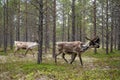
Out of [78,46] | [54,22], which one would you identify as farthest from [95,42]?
[54,22]

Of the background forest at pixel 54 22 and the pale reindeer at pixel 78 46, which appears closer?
the background forest at pixel 54 22

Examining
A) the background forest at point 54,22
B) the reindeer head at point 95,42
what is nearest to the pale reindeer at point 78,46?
the reindeer head at point 95,42

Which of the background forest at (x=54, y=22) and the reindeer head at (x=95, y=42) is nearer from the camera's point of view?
the background forest at (x=54, y=22)

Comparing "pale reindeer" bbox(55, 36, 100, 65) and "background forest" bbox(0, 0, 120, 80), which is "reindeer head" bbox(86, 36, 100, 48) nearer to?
"pale reindeer" bbox(55, 36, 100, 65)

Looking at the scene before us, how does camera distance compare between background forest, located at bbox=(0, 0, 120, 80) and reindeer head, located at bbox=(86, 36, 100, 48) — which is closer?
background forest, located at bbox=(0, 0, 120, 80)

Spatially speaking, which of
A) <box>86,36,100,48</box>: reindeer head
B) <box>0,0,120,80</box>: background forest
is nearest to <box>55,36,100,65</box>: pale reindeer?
<box>86,36,100,48</box>: reindeer head

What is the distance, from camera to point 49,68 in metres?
14.4

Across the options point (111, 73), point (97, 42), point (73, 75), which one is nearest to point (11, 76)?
point (73, 75)

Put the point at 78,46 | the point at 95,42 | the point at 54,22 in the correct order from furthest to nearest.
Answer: the point at 54,22 < the point at 78,46 < the point at 95,42

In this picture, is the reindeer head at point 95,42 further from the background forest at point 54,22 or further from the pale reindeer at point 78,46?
the background forest at point 54,22

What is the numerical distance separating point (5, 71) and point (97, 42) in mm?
7231

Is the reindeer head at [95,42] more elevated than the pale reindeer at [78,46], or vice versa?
the reindeer head at [95,42]

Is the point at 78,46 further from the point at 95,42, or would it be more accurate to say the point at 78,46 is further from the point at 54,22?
the point at 54,22

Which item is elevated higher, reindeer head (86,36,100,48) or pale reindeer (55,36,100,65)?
reindeer head (86,36,100,48)
